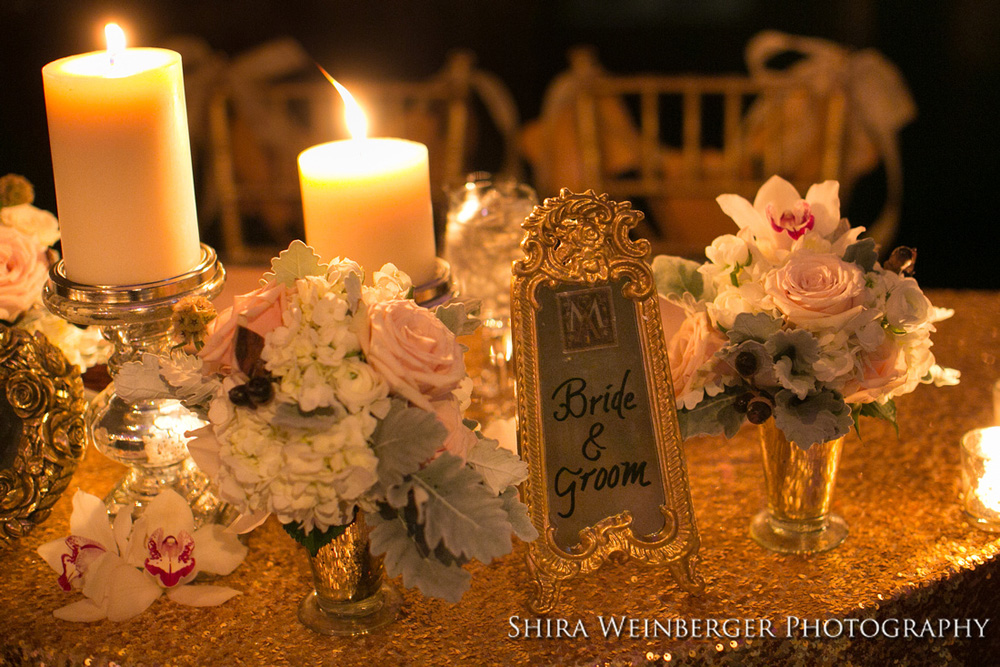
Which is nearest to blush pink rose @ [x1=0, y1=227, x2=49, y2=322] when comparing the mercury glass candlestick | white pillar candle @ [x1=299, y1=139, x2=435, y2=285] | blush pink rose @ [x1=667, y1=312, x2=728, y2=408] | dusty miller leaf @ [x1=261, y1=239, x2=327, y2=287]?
the mercury glass candlestick

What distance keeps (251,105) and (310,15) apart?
0.51m

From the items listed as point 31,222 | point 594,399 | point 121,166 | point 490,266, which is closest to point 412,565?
point 594,399

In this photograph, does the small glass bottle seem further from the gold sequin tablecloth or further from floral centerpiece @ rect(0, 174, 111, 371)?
floral centerpiece @ rect(0, 174, 111, 371)

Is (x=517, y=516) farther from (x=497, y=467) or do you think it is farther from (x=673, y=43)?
(x=673, y=43)

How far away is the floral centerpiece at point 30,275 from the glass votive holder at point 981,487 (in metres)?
1.01

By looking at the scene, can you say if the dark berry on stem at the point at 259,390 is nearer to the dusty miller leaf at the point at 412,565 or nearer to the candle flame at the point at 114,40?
the dusty miller leaf at the point at 412,565

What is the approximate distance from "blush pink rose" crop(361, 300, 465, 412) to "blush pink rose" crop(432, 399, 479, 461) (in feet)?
0.06

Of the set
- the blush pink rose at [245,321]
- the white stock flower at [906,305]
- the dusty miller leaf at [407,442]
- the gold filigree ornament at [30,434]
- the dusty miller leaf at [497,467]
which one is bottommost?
the gold filigree ornament at [30,434]

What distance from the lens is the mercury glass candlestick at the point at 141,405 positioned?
3.35ft

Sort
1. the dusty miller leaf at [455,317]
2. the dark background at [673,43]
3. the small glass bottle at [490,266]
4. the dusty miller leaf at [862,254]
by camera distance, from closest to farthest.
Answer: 1. the dusty miller leaf at [455,317]
2. the dusty miller leaf at [862,254]
3. the small glass bottle at [490,266]
4. the dark background at [673,43]

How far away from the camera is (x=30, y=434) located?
111cm

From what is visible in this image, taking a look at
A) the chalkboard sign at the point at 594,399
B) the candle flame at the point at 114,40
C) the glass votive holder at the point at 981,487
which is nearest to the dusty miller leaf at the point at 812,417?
the chalkboard sign at the point at 594,399

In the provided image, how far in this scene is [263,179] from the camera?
3.18 meters

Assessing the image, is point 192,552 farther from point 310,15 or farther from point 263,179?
point 310,15
